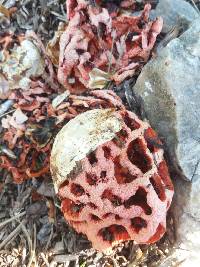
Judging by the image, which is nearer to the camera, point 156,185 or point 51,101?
point 156,185

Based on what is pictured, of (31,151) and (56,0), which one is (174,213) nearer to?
(31,151)

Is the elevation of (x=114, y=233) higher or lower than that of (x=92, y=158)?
lower

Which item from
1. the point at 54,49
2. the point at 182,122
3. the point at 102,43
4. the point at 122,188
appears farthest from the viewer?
the point at 54,49

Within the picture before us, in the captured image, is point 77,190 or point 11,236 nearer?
point 77,190

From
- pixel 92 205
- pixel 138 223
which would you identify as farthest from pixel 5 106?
pixel 138 223

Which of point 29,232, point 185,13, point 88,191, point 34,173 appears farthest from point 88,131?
point 185,13

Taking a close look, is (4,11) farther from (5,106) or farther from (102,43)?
(102,43)
